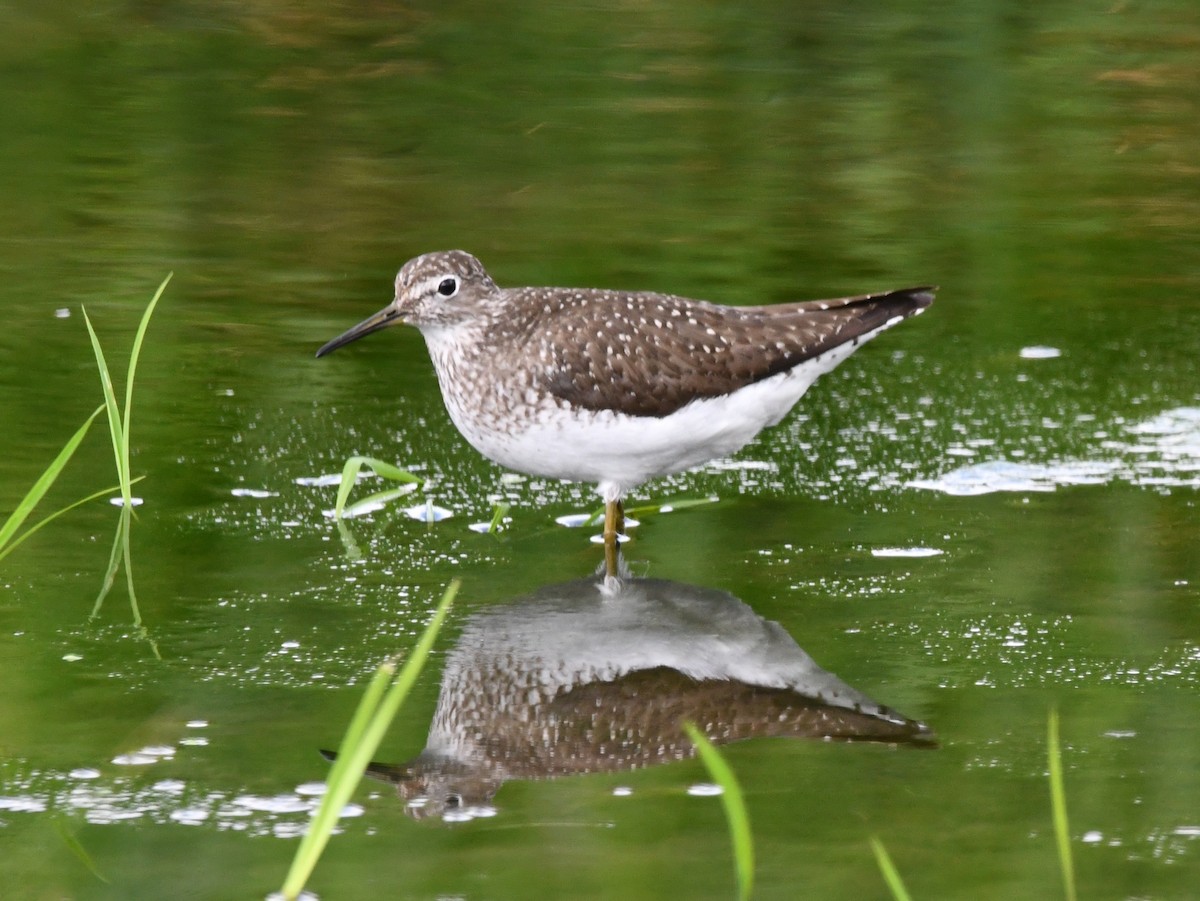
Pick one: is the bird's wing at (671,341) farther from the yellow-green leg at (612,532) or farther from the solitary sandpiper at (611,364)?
the yellow-green leg at (612,532)

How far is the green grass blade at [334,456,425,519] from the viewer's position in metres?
6.54

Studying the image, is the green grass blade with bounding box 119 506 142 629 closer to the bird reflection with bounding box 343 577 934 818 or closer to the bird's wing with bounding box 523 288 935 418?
the bird reflection with bounding box 343 577 934 818

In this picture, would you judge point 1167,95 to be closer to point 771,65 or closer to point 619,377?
point 771,65

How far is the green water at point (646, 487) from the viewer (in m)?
4.45

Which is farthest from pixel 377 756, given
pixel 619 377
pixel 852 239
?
pixel 852 239

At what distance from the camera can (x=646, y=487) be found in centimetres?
725

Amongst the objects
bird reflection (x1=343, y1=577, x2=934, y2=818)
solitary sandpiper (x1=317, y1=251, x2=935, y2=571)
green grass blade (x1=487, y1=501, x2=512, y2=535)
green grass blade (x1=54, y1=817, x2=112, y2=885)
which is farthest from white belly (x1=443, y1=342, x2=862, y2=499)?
green grass blade (x1=54, y1=817, x2=112, y2=885)

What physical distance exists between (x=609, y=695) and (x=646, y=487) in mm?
2196

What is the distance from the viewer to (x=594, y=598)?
5922mm

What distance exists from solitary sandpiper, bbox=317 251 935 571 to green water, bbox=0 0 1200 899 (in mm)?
339

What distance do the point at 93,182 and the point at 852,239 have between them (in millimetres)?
4367

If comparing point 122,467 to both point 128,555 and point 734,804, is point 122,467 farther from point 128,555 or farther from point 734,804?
point 734,804

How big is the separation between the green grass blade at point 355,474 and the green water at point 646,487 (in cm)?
9

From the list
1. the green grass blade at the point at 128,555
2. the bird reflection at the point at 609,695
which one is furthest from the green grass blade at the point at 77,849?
the green grass blade at the point at 128,555
